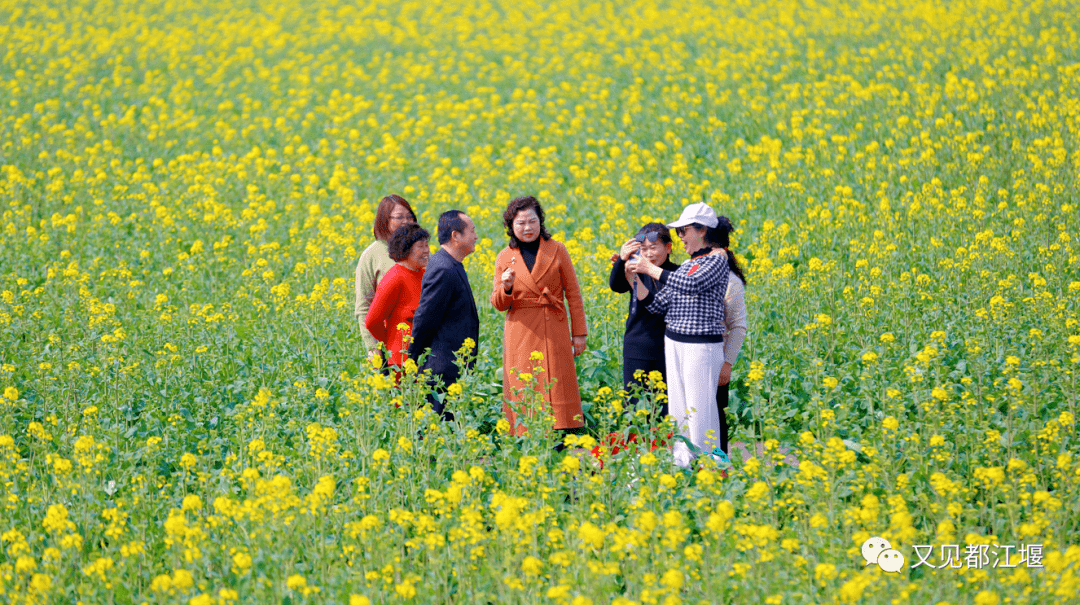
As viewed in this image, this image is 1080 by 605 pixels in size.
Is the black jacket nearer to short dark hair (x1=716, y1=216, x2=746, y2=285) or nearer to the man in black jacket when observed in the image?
the man in black jacket

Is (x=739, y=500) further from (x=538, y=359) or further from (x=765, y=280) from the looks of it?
(x=765, y=280)

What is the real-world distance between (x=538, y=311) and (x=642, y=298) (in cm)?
64

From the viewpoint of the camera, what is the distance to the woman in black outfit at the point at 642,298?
5148mm

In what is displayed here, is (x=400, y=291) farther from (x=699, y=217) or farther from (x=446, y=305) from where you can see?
(x=699, y=217)

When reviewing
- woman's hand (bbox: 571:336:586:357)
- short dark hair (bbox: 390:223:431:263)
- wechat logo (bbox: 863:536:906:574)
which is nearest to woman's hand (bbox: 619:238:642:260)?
woman's hand (bbox: 571:336:586:357)

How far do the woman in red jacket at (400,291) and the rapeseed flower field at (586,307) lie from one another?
0.42 metres

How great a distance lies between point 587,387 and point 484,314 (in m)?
1.36

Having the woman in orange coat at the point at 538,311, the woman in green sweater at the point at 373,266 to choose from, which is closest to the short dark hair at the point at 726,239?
the woman in orange coat at the point at 538,311

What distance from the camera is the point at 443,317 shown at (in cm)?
534

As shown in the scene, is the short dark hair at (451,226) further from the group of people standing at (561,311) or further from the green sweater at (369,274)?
the green sweater at (369,274)

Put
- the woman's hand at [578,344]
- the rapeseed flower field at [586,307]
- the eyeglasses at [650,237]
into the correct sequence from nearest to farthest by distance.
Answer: the rapeseed flower field at [586,307] → the eyeglasses at [650,237] → the woman's hand at [578,344]

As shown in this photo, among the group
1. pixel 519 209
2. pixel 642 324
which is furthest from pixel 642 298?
pixel 519 209

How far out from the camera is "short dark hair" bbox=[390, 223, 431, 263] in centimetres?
542

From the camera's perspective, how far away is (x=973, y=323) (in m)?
6.50
